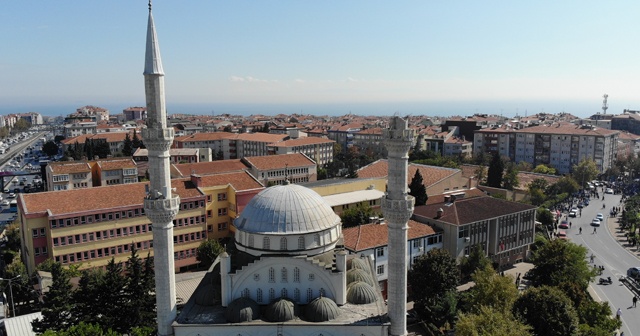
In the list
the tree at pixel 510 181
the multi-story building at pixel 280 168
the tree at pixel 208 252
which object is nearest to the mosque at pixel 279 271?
the tree at pixel 208 252

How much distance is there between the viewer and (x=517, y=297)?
3038 cm

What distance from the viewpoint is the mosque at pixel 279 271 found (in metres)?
22.6

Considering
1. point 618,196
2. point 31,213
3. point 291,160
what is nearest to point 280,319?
point 31,213

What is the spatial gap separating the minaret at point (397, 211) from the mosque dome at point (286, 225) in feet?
13.9

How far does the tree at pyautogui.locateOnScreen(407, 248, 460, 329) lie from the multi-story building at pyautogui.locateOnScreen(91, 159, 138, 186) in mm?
43529

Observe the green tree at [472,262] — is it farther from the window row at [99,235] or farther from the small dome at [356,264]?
the window row at [99,235]

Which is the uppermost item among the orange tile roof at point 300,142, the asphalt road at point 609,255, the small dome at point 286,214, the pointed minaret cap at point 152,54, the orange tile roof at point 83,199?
the pointed minaret cap at point 152,54

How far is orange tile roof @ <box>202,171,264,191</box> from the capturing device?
4750 cm

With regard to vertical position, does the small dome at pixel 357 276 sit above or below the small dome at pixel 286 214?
below

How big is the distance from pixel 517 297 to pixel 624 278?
1883 centimetres

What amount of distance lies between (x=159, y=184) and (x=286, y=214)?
6.57 m

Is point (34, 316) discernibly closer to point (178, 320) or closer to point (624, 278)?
point (178, 320)

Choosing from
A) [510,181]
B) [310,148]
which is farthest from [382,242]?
[310,148]

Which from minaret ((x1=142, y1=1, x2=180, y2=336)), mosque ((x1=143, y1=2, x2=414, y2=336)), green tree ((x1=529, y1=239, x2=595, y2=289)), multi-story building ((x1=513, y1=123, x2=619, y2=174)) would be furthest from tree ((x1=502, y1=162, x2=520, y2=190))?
minaret ((x1=142, y1=1, x2=180, y2=336))
